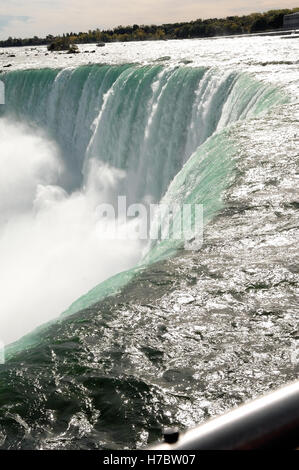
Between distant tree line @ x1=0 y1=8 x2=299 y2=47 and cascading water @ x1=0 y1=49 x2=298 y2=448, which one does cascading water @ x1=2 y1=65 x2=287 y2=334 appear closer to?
cascading water @ x1=0 y1=49 x2=298 y2=448

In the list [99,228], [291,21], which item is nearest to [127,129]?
[99,228]

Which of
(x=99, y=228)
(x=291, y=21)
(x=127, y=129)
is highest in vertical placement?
(x=291, y=21)

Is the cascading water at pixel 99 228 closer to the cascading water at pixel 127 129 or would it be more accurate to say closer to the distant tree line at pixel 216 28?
the cascading water at pixel 127 129

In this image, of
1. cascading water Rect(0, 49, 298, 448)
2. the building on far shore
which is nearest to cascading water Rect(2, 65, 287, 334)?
cascading water Rect(0, 49, 298, 448)

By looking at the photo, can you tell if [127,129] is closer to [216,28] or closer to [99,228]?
[99,228]

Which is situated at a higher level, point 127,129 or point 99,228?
point 127,129

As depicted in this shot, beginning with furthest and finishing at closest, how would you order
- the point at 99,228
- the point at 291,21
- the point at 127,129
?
the point at 291,21
the point at 127,129
the point at 99,228

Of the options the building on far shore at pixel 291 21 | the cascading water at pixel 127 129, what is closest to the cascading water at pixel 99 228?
the cascading water at pixel 127 129
